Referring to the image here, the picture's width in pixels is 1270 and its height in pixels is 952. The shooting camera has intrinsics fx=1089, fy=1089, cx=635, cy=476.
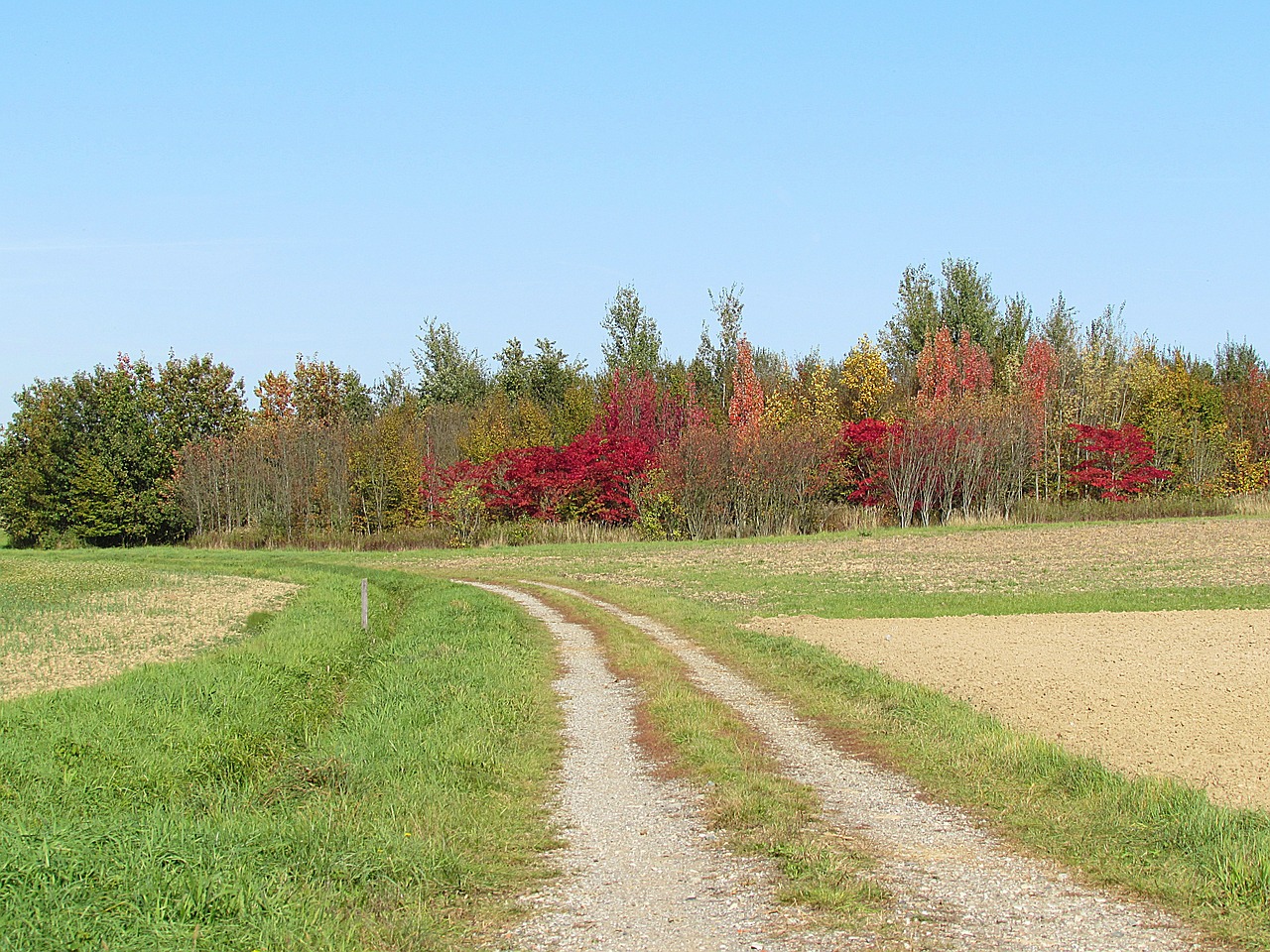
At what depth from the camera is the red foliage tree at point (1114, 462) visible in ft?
208

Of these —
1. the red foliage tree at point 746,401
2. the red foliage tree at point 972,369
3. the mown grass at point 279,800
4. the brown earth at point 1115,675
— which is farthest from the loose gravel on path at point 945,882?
the red foliage tree at point 972,369

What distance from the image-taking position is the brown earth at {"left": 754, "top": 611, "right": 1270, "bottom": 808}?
10.5 m

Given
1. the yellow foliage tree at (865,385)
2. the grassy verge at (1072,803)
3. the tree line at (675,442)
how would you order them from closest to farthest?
the grassy verge at (1072,803) < the tree line at (675,442) < the yellow foliage tree at (865,385)

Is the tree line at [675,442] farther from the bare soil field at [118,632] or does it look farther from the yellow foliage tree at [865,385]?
the bare soil field at [118,632]

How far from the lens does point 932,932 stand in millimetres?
6180

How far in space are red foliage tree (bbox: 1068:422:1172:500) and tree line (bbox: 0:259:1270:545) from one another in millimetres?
170

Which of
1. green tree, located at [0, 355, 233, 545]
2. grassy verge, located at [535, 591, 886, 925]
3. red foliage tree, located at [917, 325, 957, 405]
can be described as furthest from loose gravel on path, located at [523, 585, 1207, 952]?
green tree, located at [0, 355, 233, 545]

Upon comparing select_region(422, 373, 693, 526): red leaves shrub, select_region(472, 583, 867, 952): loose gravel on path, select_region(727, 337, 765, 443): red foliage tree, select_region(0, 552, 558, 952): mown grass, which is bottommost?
select_region(472, 583, 867, 952): loose gravel on path

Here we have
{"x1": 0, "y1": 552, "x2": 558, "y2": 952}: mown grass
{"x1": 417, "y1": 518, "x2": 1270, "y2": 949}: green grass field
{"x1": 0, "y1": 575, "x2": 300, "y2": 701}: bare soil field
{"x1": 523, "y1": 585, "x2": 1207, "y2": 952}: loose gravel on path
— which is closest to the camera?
{"x1": 523, "y1": 585, "x2": 1207, "y2": 952}: loose gravel on path

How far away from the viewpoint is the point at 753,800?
8852 millimetres

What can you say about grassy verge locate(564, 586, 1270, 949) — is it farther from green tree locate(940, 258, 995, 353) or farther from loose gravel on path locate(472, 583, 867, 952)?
green tree locate(940, 258, 995, 353)

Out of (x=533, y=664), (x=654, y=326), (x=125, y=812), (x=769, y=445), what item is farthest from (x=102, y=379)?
(x=125, y=812)

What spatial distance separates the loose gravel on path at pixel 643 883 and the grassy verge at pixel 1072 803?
→ 220cm

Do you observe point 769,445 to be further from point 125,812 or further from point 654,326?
point 125,812
